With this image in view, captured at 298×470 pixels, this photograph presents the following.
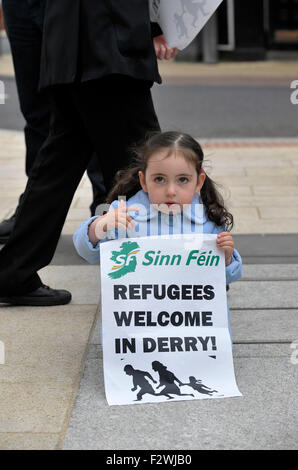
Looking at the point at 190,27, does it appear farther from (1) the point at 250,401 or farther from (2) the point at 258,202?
(2) the point at 258,202

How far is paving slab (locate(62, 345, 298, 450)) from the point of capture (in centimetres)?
247

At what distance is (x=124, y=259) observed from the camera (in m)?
2.86

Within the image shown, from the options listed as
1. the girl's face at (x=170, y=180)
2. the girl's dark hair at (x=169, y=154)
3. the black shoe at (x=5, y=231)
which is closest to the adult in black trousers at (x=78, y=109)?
the girl's dark hair at (x=169, y=154)

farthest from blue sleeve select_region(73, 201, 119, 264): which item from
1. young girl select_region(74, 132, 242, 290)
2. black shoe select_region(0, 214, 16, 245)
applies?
black shoe select_region(0, 214, 16, 245)

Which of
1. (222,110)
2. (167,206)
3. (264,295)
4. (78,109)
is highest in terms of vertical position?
(78,109)

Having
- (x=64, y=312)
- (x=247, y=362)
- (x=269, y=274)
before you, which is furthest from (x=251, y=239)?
(x=247, y=362)

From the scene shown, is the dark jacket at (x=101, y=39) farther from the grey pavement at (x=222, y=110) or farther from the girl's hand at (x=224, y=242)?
the grey pavement at (x=222, y=110)

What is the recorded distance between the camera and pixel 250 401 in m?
2.78

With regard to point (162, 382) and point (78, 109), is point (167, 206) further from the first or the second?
point (78, 109)

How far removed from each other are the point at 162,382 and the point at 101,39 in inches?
49.9

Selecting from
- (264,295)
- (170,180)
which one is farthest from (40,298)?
(170,180)

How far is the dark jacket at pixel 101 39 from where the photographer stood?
3225mm

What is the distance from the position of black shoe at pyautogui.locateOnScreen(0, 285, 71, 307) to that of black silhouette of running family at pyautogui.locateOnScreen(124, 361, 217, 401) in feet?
3.15

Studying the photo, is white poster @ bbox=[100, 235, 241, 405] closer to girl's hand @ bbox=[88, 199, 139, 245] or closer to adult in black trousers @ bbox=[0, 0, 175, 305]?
girl's hand @ bbox=[88, 199, 139, 245]
